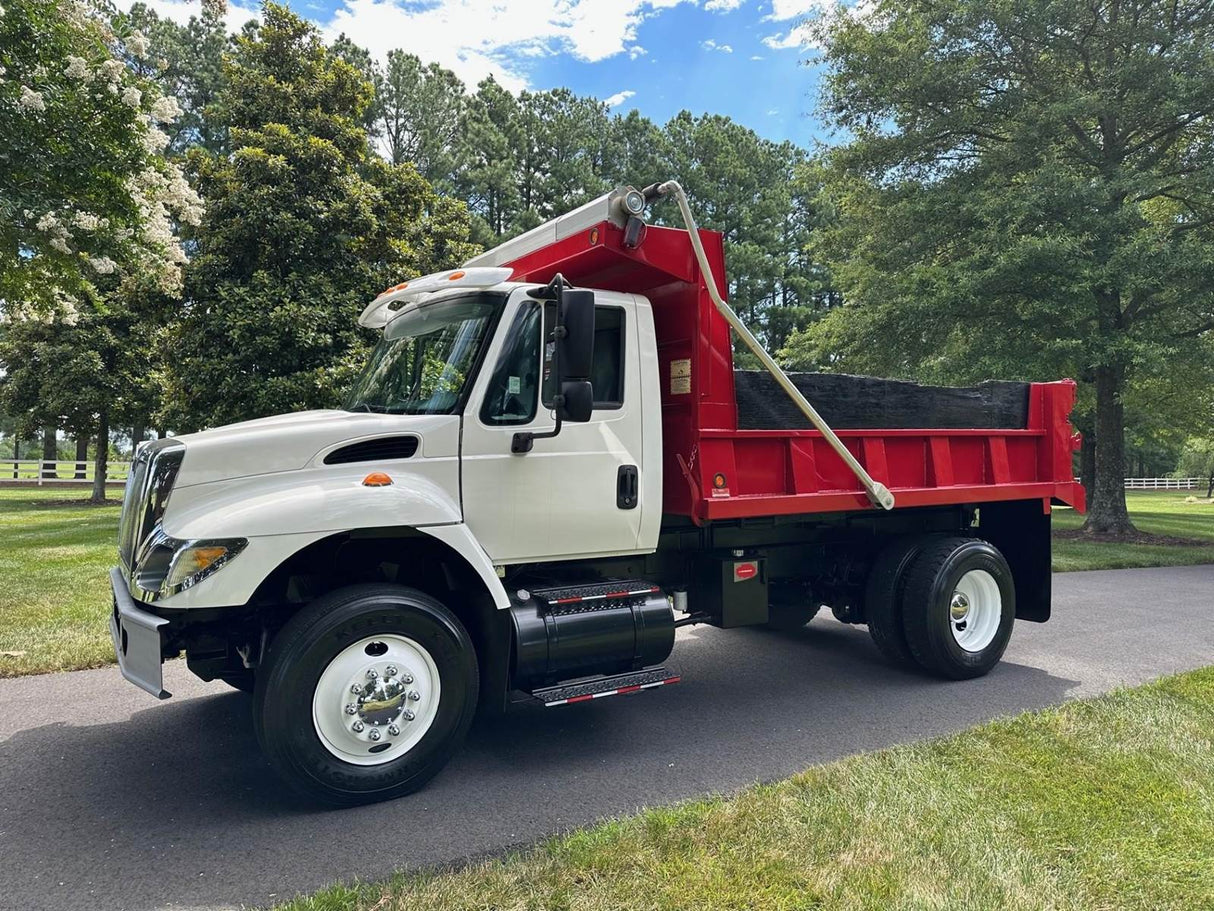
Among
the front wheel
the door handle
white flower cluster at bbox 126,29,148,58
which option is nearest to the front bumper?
the front wheel

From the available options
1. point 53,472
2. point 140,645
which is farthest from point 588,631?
point 53,472

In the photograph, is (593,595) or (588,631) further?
(593,595)

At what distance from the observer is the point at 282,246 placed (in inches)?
485

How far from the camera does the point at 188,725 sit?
4703 millimetres

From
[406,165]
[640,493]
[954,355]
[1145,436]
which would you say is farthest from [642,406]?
[1145,436]

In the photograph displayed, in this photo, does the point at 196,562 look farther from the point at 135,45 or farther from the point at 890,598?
the point at 135,45

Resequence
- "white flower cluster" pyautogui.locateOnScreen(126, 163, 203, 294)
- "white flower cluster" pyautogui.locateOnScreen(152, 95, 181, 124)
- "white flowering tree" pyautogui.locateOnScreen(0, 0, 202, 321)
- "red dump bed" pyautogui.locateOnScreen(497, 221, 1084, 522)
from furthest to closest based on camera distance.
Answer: "white flower cluster" pyautogui.locateOnScreen(152, 95, 181, 124)
"white flower cluster" pyautogui.locateOnScreen(126, 163, 203, 294)
"white flowering tree" pyautogui.locateOnScreen(0, 0, 202, 321)
"red dump bed" pyautogui.locateOnScreen(497, 221, 1084, 522)

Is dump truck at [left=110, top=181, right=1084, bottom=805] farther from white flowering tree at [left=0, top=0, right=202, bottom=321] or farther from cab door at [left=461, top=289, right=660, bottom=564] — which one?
white flowering tree at [left=0, top=0, right=202, bottom=321]

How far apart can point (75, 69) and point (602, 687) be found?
336 inches

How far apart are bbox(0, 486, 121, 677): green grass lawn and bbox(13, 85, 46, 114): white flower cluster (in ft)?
16.1

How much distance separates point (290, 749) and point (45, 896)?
0.95m

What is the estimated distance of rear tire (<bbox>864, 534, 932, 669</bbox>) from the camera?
5.78 metres

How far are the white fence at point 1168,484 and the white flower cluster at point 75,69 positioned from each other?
243 ft

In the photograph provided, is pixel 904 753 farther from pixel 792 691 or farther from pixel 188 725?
pixel 188 725
